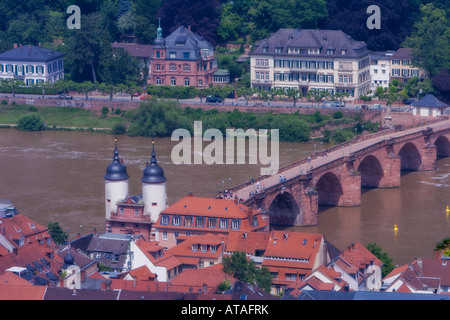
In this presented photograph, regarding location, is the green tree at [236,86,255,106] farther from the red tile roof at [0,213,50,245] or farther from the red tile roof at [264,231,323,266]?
the red tile roof at [264,231,323,266]

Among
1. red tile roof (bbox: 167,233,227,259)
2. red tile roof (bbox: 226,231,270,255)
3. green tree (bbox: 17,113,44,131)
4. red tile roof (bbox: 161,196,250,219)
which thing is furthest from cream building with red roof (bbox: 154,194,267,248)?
green tree (bbox: 17,113,44,131)

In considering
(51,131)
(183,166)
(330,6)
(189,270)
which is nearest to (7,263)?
(189,270)

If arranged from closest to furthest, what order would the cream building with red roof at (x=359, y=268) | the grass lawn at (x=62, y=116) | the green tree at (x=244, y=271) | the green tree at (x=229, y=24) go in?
the green tree at (x=244, y=271) → the cream building with red roof at (x=359, y=268) → the grass lawn at (x=62, y=116) → the green tree at (x=229, y=24)

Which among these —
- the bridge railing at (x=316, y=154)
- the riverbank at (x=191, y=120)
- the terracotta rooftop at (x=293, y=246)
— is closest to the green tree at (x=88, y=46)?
the riverbank at (x=191, y=120)

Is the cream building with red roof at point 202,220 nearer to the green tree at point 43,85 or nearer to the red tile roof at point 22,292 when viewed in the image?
the red tile roof at point 22,292

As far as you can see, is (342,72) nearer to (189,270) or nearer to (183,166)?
(183,166)

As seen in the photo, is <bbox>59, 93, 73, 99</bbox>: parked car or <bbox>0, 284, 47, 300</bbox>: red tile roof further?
<bbox>59, 93, 73, 99</bbox>: parked car
